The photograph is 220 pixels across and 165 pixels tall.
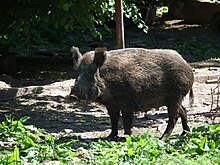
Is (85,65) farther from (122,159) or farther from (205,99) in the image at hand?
(205,99)

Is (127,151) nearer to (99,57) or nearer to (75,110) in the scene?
(99,57)

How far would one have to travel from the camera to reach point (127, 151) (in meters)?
5.70

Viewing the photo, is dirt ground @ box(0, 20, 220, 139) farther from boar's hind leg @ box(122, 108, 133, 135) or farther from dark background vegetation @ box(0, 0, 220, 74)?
dark background vegetation @ box(0, 0, 220, 74)

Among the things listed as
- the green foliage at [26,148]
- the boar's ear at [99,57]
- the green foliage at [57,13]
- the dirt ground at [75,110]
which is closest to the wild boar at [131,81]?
the boar's ear at [99,57]

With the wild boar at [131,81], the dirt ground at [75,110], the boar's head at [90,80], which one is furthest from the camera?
the dirt ground at [75,110]

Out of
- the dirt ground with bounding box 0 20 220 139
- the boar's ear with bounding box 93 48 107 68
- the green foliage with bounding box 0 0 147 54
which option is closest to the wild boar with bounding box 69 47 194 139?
the boar's ear with bounding box 93 48 107 68

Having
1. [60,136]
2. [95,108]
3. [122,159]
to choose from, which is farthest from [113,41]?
[122,159]

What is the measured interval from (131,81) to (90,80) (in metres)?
0.50

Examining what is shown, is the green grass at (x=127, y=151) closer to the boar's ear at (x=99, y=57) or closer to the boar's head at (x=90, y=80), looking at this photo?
the boar's head at (x=90, y=80)

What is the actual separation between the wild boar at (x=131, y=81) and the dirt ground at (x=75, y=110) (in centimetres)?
54

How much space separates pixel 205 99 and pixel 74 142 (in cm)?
378

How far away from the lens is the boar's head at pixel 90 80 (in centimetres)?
677

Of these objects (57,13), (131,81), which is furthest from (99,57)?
(57,13)

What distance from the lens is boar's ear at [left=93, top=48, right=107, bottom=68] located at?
6.86m
